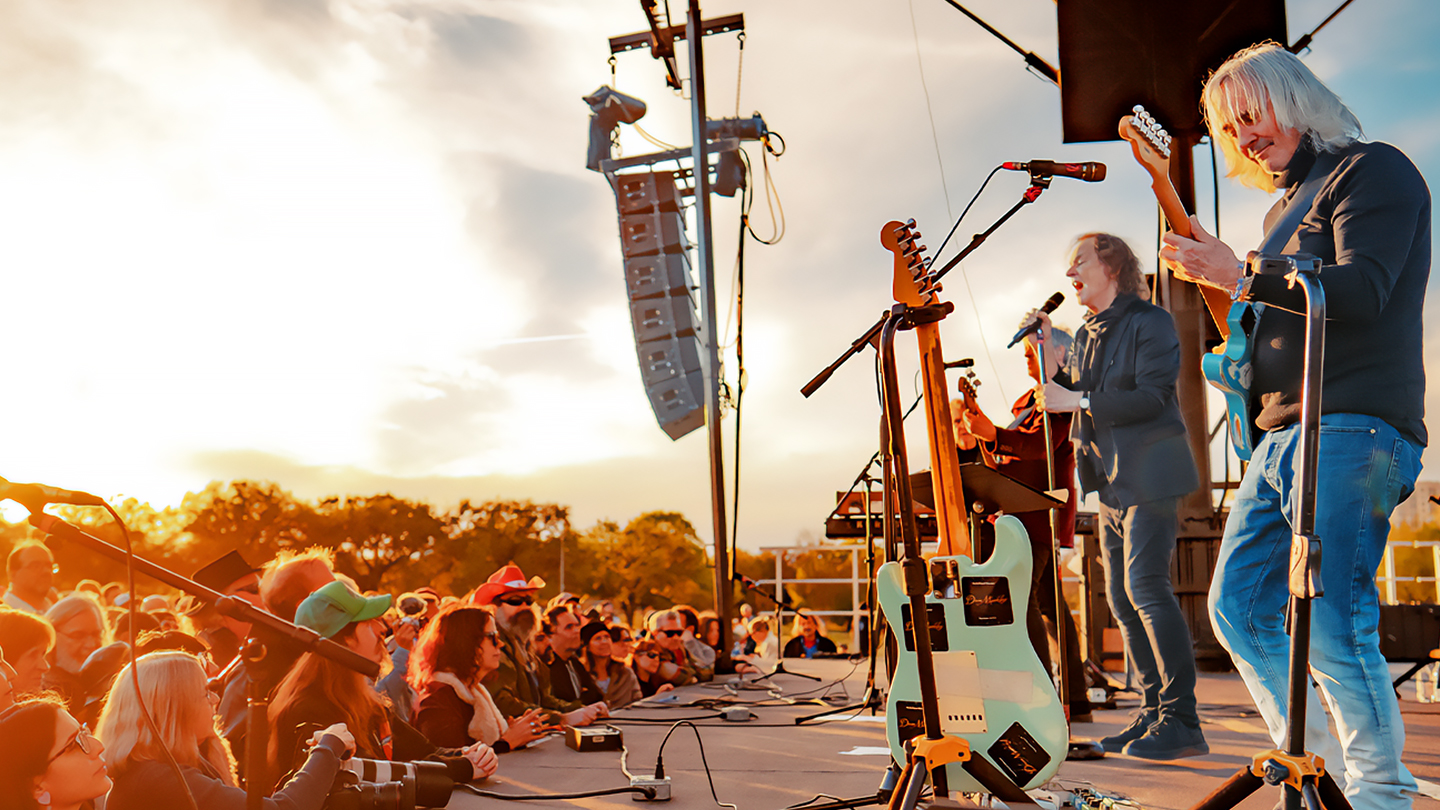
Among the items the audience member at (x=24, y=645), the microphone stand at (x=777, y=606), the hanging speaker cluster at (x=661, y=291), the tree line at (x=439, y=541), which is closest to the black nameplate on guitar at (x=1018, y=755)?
the audience member at (x=24, y=645)

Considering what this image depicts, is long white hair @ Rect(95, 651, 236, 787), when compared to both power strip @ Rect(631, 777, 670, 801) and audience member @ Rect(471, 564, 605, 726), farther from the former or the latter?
audience member @ Rect(471, 564, 605, 726)

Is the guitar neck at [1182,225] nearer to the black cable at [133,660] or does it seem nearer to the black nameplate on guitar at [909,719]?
the black nameplate on guitar at [909,719]

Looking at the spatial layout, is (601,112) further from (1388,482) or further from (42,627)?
(1388,482)

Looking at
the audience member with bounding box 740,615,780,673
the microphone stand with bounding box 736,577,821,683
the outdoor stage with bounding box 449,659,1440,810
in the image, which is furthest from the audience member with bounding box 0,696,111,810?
the audience member with bounding box 740,615,780,673

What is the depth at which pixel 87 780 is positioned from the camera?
5.96ft

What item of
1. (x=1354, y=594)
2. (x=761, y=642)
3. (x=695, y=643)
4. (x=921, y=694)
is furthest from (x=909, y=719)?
(x=761, y=642)

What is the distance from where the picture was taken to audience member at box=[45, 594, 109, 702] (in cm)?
367

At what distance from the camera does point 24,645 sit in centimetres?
279

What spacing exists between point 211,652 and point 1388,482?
4.00 m

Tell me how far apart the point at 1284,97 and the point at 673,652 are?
7.61 metres

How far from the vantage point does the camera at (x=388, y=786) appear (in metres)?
2.31

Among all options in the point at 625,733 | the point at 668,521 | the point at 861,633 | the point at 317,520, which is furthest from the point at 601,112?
the point at 668,521

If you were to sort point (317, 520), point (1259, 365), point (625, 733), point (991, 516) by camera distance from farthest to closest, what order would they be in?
point (317, 520) < point (625, 733) < point (991, 516) < point (1259, 365)

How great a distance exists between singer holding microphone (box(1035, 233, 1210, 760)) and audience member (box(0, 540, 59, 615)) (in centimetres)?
481
